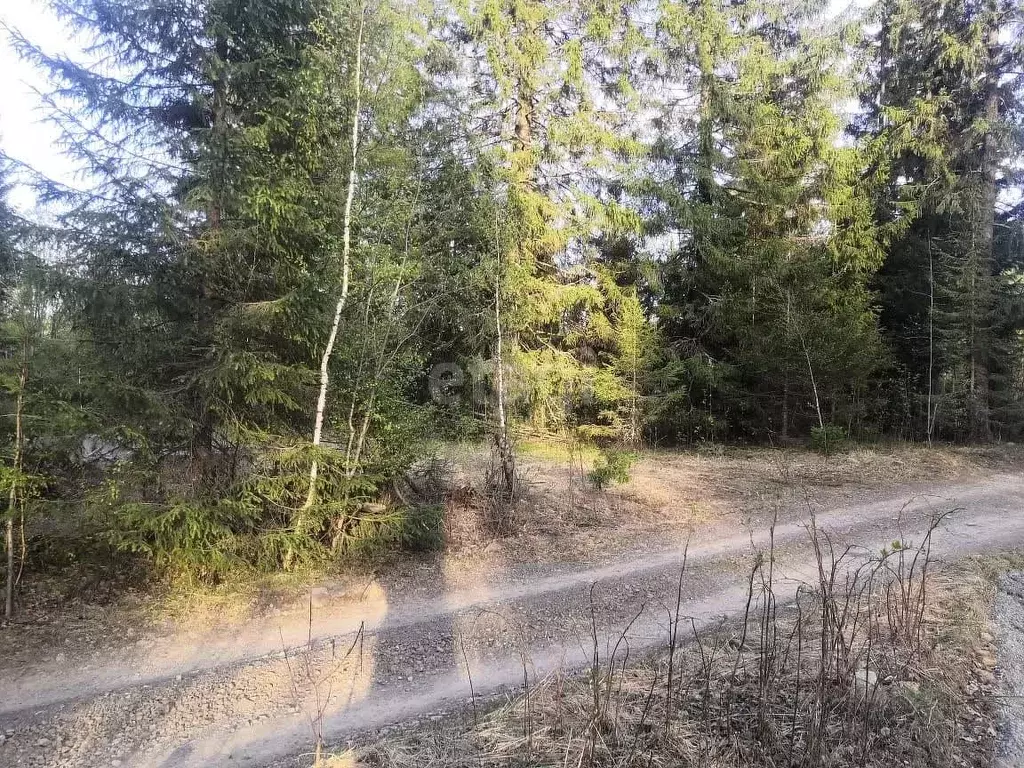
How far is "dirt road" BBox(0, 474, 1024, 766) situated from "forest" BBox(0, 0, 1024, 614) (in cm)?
104

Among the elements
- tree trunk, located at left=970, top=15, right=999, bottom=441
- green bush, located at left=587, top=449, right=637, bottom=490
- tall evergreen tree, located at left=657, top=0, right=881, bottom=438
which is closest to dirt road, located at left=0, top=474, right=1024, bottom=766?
green bush, located at left=587, top=449, right=637, bottom=490

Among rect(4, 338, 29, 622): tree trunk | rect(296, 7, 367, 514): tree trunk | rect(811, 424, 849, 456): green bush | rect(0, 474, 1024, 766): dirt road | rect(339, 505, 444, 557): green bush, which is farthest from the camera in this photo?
rect(811, 424, 849, 456): green bush

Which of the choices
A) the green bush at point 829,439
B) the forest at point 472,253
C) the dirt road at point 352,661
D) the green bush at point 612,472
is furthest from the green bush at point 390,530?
the green bush at point 829,439

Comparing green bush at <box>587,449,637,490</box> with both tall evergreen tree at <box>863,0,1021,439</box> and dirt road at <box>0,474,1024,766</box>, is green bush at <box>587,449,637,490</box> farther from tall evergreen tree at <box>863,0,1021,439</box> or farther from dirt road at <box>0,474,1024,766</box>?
tall evergreen tree at <box>863,0,1021,439</box>

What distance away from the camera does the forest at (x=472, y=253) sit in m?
5.37

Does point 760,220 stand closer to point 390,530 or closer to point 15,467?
point 390,530

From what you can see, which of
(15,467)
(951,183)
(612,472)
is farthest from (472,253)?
(951,183)

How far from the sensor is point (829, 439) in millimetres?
13758

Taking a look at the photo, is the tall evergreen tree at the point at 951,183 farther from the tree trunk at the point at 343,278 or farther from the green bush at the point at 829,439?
the tree trunk at the point at 343,278

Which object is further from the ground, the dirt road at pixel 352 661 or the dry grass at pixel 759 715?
the dry grass at pixel 759 715

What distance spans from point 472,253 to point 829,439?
975cm

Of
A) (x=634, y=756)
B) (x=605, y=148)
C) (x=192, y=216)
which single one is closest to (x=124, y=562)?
(x=192, y=216)

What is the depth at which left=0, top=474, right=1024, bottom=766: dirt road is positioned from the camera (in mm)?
3555

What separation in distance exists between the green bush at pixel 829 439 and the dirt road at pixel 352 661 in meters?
6.65
